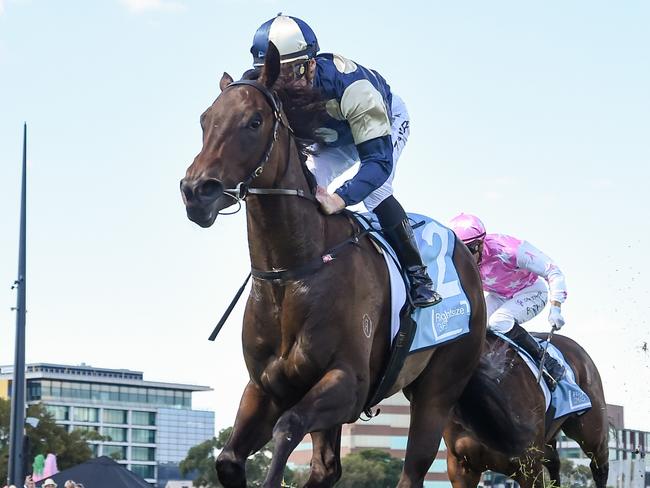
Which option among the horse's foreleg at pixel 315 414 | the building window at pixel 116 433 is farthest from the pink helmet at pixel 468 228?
the building window at pixel 116 433

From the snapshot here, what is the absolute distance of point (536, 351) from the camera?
39.9ft

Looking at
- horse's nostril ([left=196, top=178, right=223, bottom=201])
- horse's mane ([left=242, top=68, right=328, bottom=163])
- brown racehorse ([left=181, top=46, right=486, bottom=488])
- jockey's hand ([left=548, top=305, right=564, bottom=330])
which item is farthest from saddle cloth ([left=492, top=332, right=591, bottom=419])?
Answer: horse's nostril ([left=196, top=178, right=223, bottom=201])

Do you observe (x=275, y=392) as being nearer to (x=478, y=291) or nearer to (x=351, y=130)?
(x=351, y=130)

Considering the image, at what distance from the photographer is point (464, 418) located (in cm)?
1005

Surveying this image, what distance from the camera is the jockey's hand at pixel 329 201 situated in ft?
24.5

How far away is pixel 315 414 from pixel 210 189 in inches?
55.0

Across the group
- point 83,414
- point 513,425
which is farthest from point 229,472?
point 83,414

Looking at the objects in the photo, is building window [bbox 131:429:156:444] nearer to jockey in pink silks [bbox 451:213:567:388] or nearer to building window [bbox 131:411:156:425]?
building window [bbox 131:411:156:425]

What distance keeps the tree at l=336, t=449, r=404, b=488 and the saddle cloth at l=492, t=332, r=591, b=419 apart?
87.1 m

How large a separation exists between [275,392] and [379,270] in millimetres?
1089

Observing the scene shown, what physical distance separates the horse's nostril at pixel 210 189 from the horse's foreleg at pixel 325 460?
2.01 m

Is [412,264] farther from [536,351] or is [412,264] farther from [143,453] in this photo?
[143,453]

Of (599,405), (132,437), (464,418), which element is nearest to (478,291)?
(464,418)

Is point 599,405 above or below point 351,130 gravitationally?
below
